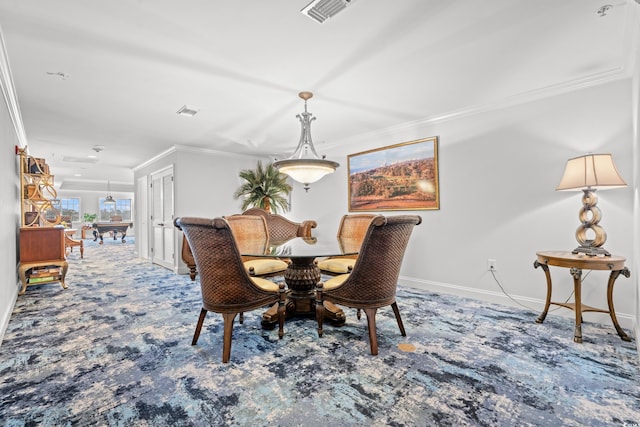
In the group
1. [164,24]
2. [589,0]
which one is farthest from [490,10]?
[164,24]

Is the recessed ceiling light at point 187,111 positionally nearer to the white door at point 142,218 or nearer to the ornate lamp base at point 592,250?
the white door at point 142,218

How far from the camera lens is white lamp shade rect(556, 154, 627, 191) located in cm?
236

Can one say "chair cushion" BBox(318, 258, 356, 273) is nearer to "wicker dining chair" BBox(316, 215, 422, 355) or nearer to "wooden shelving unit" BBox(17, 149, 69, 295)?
"wicker dining chair" BBox(316, 215, 422, 355)

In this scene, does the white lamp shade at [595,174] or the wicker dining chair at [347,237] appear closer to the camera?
the white lamp shade at [595,174]

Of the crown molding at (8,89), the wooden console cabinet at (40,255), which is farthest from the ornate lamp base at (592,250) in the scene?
the wooden console cabinet at (40,255)

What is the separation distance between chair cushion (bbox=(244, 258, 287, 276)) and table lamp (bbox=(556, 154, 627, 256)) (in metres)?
2.77

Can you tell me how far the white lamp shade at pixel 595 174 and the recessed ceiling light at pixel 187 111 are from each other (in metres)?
3.85

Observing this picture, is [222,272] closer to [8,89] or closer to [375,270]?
[375,270]

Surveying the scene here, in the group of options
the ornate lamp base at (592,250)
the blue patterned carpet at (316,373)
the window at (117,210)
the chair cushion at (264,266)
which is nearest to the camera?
the blue patterned carpet at (316,373)

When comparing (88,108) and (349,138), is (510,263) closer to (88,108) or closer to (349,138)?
(349,138)

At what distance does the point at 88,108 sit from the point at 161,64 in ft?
5.44

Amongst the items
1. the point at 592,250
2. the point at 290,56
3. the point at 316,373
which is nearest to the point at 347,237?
the point at 316,373

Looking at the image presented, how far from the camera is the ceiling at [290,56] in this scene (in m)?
1.86

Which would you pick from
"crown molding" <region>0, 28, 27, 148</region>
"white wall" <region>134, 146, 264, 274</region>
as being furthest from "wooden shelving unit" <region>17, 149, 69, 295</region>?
"white wall" <region>134, 146, 264, 274</region>
